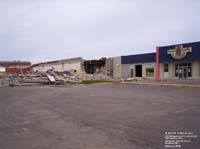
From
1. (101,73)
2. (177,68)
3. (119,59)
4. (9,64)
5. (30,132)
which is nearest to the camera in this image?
(30,132)

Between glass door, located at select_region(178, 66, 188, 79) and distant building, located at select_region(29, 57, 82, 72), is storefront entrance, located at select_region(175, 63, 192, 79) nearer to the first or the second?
glass door, located at select_region(178, 66, 188, 79)

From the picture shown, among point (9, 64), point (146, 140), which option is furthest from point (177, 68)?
point (9, 64)

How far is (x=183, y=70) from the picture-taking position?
31812mm

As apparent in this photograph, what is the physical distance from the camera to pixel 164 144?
4.40 metres

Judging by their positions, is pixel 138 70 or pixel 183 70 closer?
pixel 183 70

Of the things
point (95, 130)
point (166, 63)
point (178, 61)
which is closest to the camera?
point (95, 130)

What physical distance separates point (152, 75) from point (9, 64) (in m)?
78.2

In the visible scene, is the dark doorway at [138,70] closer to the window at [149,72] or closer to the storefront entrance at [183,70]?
the window at [149,72]

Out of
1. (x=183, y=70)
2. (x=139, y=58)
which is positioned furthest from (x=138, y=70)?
(x=183, y=70)

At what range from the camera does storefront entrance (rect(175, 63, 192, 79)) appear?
102 feet

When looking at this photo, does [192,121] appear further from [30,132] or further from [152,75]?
[152,75]

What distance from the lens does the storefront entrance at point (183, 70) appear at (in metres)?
31.0

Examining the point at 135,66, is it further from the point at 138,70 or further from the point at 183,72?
the point at 183,72

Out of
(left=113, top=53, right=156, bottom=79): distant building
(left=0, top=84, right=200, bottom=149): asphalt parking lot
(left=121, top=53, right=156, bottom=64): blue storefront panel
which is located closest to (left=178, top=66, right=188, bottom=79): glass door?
(left=113, top=53, right=156, bottom=79): distant building
